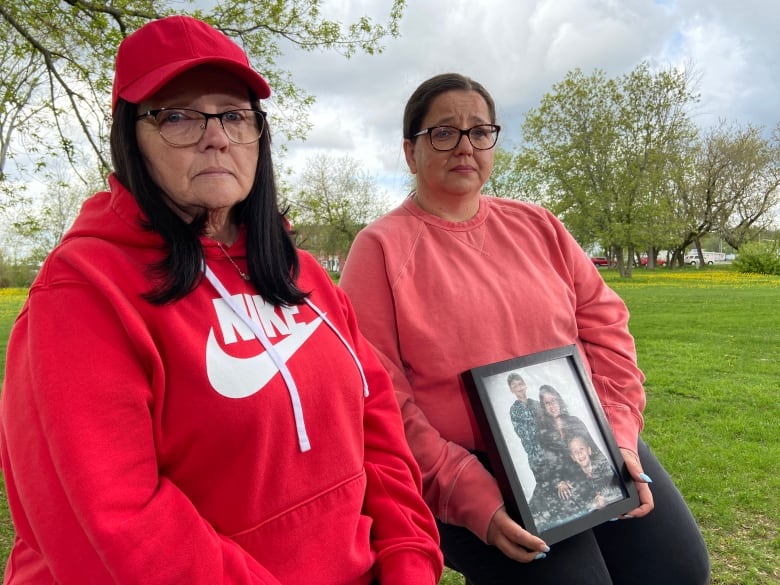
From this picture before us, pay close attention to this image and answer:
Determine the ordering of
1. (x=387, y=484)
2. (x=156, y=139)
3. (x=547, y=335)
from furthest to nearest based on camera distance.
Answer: (x=547, y=335)
(x=387, y=484)
(x=156, y=139)

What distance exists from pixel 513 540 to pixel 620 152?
30537 mm

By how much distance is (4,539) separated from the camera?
3.70 m

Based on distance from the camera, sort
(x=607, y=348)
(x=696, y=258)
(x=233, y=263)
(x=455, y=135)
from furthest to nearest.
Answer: (x=696, y=258) → (x=607, y=348) → (x=455, y=135) → (x=233, y=263)

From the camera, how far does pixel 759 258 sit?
1099 inches

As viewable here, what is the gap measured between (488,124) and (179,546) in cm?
188

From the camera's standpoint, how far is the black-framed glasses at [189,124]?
149cm

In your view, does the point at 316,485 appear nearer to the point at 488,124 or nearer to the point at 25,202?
the point at 488,124

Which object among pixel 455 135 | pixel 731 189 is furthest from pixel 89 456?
pixel 731 189

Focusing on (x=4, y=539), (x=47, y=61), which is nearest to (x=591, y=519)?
(x=4, y=539)

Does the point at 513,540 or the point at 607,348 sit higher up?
the point at 607,348

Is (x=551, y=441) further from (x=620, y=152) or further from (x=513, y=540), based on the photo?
(x=620, y=152)

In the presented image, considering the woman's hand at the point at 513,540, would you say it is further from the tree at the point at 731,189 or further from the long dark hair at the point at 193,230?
the tree at the point at 731,189

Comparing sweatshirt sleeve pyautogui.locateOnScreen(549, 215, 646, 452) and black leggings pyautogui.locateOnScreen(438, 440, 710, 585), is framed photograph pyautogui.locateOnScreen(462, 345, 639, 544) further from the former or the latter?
sweatshirt sleeve pyautogui.locateOnScreen(549, 215, 646, 452)

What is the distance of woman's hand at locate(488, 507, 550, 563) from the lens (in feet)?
5.84
